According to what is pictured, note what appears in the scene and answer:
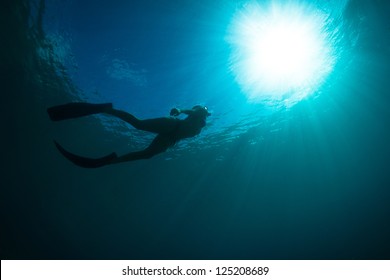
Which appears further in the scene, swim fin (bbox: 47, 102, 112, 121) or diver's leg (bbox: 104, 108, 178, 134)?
diver's leg (bbox: 104, 108, 178, 134)

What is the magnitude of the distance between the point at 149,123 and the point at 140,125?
0.18 metres

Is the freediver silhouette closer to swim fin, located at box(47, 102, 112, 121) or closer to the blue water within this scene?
swim fin, located at box(47, 102, 112, 121)

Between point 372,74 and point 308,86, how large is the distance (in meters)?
3.97

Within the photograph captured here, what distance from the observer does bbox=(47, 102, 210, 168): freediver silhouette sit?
427 cm

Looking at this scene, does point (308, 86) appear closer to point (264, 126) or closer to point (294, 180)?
point (264, 126)

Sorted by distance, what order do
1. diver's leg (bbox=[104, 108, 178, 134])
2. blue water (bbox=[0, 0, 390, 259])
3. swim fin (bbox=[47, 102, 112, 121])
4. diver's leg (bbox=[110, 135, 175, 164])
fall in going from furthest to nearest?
blue water (bbox=[0, 0, 390, 259])
diver's leg (bbox=[110, 135, 175, 164])
diver's leg (bbox=[104, 108, 178, 134])
swim fin (bbox=[47, 102, 112, 121])

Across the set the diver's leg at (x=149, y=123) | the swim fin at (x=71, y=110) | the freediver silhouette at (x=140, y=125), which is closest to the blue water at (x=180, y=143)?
the freediver silhouette at (x=140, y=125)

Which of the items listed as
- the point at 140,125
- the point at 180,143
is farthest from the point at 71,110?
the point at 180,143

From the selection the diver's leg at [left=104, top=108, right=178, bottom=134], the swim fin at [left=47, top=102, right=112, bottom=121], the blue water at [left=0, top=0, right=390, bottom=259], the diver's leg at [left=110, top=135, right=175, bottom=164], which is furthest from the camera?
the blue water at [left=0, top=0, right=390, bottom=259]

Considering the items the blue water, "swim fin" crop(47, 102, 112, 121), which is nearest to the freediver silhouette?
"swim fin" crop(47, 102, 112, 121)

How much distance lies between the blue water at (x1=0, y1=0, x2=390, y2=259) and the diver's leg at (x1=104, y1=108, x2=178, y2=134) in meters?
6.44

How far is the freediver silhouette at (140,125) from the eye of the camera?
427 centimetres

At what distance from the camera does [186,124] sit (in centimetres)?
553

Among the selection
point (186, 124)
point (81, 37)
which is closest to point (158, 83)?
point (81, 37)
